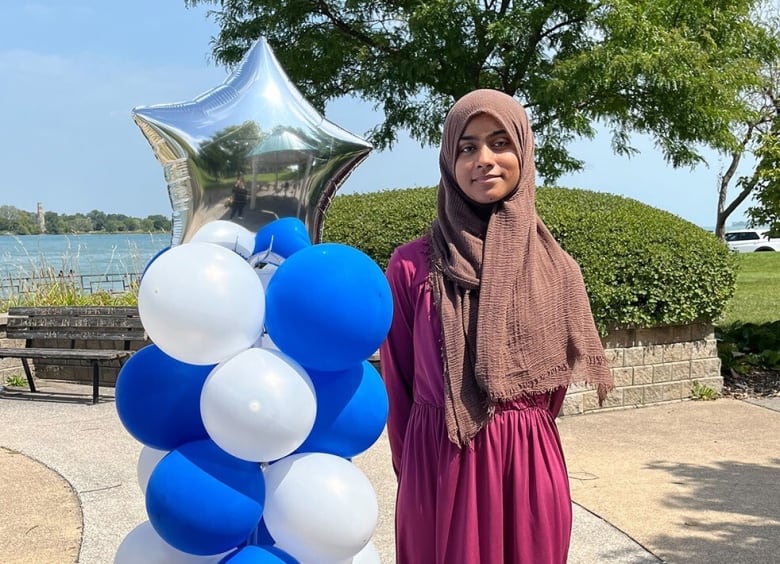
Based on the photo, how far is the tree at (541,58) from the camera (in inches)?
344

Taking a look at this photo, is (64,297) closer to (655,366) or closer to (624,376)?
(624,376)

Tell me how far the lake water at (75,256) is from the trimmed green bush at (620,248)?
3.66 m

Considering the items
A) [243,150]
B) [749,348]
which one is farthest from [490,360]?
[749,348]

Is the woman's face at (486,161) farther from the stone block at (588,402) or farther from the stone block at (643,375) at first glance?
the stone block at (643,375)

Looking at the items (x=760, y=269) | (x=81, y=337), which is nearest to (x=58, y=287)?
(x=81, y=337)

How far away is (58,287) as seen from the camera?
9367mm

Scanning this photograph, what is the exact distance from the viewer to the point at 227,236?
7.48 feet

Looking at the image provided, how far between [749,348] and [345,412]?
700 cm

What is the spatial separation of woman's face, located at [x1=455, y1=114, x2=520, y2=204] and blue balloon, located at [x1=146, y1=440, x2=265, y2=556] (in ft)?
3.11

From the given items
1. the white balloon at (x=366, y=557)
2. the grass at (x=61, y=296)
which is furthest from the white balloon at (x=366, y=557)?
the grass at (x=61, y=296)

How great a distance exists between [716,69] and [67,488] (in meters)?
8.17

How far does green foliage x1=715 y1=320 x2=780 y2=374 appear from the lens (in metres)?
7.46

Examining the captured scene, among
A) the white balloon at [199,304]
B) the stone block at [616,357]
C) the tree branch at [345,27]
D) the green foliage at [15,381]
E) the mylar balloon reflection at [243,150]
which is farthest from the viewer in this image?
the tree branch at [345,27]

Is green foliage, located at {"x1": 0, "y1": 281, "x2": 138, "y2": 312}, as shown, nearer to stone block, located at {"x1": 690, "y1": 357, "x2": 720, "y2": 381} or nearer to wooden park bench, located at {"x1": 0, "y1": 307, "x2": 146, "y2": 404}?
wooden park bench, located at {"x1": 0, "y1": 307, "x2": 146, "y2": 404}
